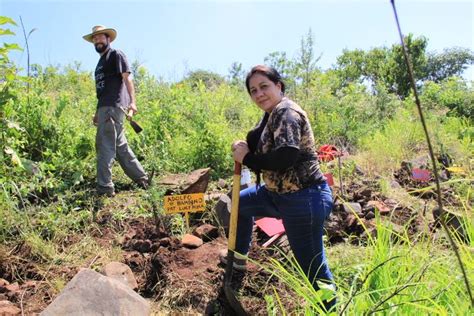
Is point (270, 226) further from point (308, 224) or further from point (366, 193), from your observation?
point (366, 193)

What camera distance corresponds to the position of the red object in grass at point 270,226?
353cm

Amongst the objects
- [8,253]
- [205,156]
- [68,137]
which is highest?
[68,137]

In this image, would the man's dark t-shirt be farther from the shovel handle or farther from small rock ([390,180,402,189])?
small rock ([390,180,402,189])

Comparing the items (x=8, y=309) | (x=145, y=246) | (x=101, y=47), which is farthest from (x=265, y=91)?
(x=101, y=47)

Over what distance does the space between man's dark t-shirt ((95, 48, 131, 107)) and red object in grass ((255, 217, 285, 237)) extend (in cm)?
230

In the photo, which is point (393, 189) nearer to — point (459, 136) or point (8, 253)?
point (459, 136)

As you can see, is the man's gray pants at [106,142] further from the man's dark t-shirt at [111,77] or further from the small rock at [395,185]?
the small rock at [395,185]

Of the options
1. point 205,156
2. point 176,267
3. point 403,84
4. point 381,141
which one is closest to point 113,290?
point 176,267

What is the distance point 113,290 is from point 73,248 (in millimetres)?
1386

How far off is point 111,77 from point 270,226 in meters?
2.62

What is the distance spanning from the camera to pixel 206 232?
377cm

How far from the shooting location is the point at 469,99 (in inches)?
375

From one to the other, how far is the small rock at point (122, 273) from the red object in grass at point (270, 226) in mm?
1116

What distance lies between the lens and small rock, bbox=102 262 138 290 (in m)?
2.98
